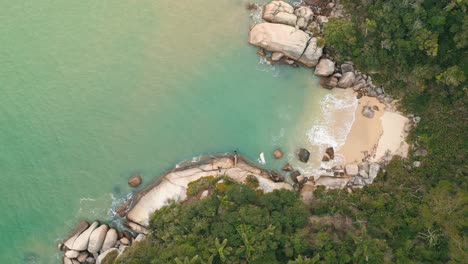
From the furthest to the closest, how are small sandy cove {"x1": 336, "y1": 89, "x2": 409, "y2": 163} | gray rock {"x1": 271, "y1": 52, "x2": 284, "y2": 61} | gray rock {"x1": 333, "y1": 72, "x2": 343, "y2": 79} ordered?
1. gray rock {"x1": 271, "y1": 52, "x2": 284, "y2": 61}
2. gray rock {"x1": 333, "y1": 72, "x2": 343, "y2": 79}
3. small sandy cove {"x1": 336, "y1": 89, "x2": 409, "y2": 163}

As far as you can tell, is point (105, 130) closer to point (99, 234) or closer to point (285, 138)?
point (99, 234)

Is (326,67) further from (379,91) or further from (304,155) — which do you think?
(304,155)

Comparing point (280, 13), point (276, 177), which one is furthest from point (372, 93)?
point (276, 177)

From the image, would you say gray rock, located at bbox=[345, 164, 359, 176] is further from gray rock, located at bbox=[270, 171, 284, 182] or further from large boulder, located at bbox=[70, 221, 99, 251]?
large boulder, located at bbox=[70, 221, 99, 251]

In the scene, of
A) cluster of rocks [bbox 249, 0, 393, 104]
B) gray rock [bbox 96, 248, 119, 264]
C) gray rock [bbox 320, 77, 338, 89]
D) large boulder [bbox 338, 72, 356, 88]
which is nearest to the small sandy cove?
cluster of rocks [bbox 249, 0, 393, 104]

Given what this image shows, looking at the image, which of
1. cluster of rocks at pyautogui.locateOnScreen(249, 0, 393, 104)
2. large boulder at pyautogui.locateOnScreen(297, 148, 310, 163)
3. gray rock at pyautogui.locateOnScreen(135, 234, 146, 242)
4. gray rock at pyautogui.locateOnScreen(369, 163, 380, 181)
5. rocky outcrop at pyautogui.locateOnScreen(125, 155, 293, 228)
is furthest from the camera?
cluster of rocks at pyautogui.locateOnScreen(249, 0, 393, 104)
